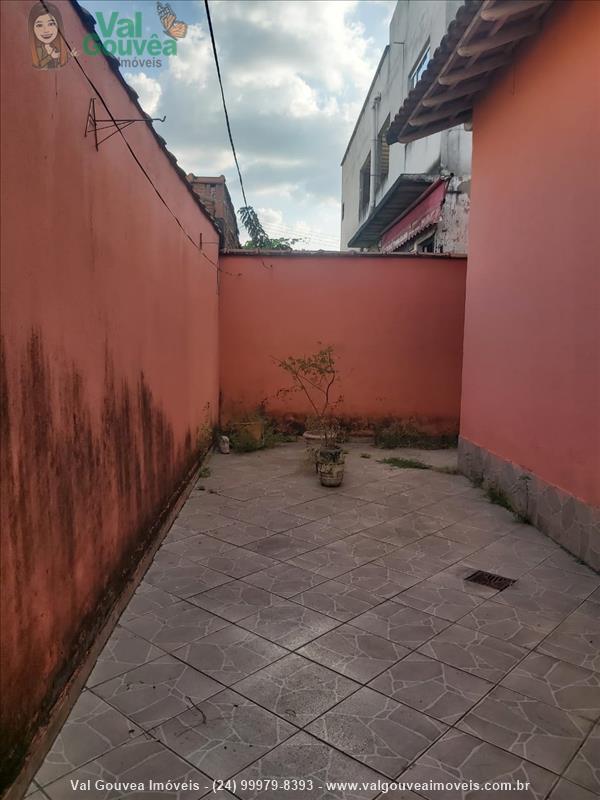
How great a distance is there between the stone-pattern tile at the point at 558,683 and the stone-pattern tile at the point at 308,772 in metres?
1.02

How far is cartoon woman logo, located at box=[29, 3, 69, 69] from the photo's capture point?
2.10m

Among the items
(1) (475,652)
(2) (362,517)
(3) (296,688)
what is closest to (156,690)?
(3) (296,688)

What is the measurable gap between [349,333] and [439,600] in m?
6.01

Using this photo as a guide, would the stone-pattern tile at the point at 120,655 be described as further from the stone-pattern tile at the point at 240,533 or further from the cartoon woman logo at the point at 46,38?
the cartoon woman logo at the point at 46,38

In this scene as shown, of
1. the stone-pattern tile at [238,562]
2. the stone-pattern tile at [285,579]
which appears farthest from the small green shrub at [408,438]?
the stone-pattern tile at [285,579]

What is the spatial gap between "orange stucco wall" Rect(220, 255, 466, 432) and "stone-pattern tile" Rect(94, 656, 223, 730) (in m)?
6.55

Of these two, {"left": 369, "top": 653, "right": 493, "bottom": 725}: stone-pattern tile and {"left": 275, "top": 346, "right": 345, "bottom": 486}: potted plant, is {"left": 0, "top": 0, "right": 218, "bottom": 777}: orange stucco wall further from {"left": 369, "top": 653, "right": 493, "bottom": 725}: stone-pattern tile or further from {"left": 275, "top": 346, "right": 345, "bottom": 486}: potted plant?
{"left": 275, "top": 346, "right": 345, "bottom": 486}: potted plant

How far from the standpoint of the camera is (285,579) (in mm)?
3955

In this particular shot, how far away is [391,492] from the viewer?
6.28 m

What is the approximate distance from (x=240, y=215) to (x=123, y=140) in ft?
36.0

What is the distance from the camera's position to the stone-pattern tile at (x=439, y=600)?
11.5ft

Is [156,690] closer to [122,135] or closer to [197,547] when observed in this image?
[197,547]

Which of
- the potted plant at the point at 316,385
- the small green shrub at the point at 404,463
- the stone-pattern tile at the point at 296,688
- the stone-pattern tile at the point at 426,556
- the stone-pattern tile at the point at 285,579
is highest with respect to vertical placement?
the potted plant at the point at 316,385

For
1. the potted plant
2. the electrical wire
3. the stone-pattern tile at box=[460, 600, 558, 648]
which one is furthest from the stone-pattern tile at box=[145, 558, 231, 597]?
the potted plant
